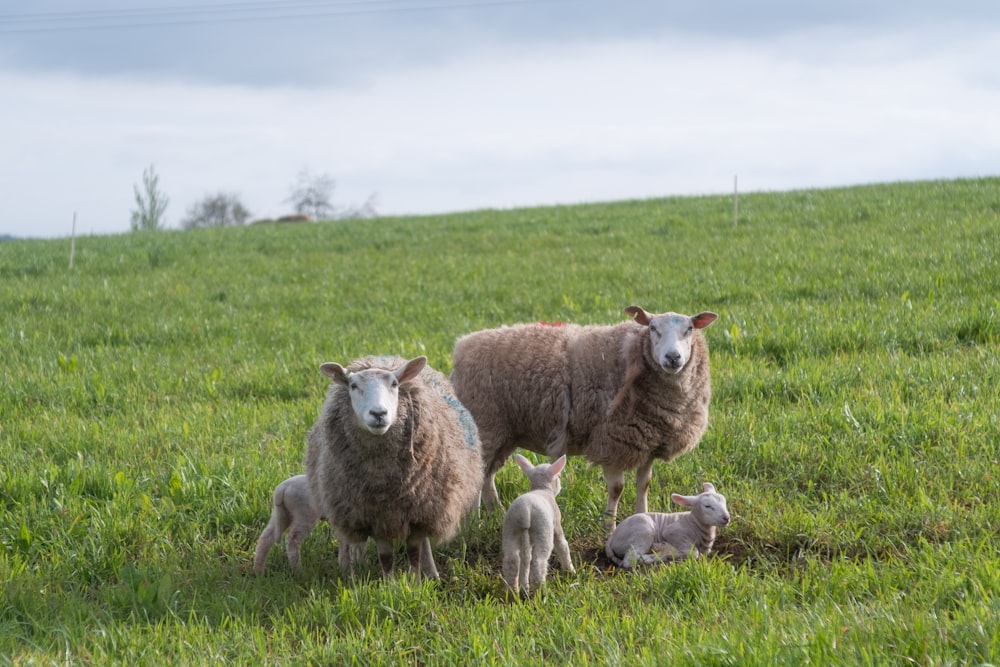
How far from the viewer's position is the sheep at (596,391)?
5.21 meters

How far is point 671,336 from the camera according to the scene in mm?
4980

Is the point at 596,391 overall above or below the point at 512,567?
above

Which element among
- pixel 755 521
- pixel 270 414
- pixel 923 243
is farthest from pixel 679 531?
pixel 923 243

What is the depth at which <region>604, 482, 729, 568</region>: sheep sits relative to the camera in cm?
470

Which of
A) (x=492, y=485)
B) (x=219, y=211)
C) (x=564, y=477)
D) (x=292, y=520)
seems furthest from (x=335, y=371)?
(x=219, y=211)

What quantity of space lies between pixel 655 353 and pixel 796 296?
6.15m

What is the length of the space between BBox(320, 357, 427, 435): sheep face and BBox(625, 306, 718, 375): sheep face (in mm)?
1274

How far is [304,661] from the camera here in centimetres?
382

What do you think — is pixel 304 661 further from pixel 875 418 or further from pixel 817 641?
pixel 875 418

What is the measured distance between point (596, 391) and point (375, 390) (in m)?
1.68

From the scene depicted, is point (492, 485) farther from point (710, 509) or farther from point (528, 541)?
point (710, 509)

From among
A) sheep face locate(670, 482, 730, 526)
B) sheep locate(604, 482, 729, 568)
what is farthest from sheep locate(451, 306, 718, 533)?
sheep face locate(670, 482, 730, 526)

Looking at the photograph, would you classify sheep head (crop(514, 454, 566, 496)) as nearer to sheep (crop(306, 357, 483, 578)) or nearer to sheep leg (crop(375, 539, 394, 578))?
sheep (crop(306, 357, 483, 578))

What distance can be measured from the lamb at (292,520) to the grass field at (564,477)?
145 millimetres
